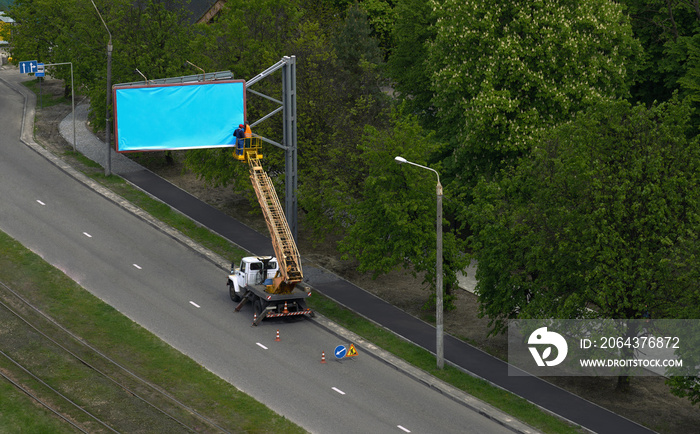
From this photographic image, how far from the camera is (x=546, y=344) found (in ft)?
122

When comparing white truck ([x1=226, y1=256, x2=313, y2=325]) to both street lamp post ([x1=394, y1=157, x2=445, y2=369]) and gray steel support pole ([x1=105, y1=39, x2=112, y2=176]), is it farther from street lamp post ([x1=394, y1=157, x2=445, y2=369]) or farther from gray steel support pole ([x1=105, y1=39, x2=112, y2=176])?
gray steel support pole ([x1=105, y1=39, x2=112, y2=176])

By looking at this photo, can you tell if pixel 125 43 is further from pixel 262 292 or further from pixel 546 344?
pixel 546 344

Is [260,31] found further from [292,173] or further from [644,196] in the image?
[644,196]

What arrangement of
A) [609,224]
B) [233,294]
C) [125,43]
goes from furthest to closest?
[125,43]
[233,294]
[609,224]

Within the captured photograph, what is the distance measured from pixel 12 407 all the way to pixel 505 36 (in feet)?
94.5

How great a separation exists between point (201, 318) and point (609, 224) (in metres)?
18.6

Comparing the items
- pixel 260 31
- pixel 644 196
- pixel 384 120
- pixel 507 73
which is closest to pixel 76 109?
pixel 260 31

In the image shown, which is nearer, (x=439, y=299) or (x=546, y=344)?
(x=439, y=299)

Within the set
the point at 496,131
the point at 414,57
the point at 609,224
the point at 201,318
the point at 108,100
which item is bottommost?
the point at 201,318

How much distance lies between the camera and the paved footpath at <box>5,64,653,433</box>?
3425cm

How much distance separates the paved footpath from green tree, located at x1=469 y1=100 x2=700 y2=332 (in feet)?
9.36

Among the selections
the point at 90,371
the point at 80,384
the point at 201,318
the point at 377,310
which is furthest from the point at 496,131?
the point at 80,384

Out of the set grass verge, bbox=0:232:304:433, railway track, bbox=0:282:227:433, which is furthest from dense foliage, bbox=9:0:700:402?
railway track, bbox=0:282:227:433

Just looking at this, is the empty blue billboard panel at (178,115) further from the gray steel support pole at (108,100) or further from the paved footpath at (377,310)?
the gray steel support pole at (108,100)
